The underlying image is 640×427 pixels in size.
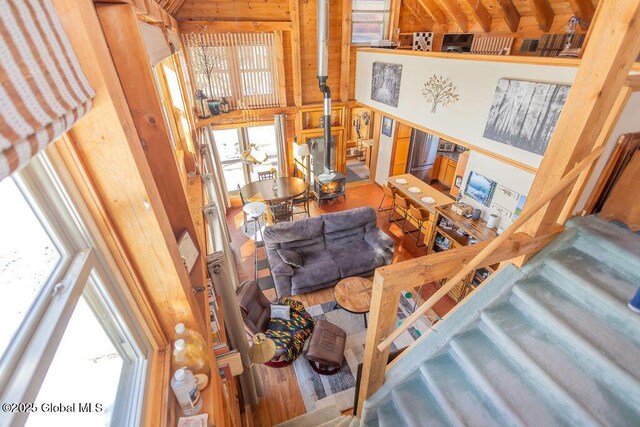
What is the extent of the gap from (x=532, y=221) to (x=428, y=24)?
7.25 meters

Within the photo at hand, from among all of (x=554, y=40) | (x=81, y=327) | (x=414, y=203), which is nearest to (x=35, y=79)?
(x=81, y=327)

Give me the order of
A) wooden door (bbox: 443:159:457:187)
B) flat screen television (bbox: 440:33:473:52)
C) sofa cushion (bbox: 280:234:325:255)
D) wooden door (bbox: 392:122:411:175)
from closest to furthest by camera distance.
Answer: sofa cushion (bbox: 280:234:325:255) → flat screen television (bbox: 440:33:473:52) → wooden door (bbox: 392:122:411:175) → wooden door (bbox: 443:159:457:187)

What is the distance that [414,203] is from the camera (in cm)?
659

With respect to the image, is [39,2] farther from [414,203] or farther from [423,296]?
[414,203]

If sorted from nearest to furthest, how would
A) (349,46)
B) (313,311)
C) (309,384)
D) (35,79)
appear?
(35,79) < (309,384) < (313,311) < (349,46)

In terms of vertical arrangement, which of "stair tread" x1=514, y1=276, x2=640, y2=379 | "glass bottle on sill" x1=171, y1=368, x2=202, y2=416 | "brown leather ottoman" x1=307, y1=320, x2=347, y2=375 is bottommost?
"brown leather ottoman" x1=307, y1=320, x2=347, y2=375

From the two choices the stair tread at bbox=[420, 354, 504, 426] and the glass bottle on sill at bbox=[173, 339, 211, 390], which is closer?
the glass bottle on sill at bbox=[173, 339, 211, 390]

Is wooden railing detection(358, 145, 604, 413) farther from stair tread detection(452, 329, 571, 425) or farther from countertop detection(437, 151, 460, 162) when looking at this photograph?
countertop detection(437, 151, 460, 162)

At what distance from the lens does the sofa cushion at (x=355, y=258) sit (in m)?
5.39

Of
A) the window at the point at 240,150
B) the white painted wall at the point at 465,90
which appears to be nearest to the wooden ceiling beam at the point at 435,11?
the white painted wall at the point at 465,90

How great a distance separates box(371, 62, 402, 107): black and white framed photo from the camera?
20.1 feet

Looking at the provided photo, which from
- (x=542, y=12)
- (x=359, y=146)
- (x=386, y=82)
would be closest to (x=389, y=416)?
(x=386, y=82)

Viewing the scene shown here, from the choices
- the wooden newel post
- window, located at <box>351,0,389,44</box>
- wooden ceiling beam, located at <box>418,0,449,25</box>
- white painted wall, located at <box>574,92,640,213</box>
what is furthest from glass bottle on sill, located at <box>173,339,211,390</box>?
wooden ceiling beam, located at <box>418,0,449,25</box>

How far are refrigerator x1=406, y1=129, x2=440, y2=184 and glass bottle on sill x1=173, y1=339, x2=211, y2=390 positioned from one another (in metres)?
7.72
